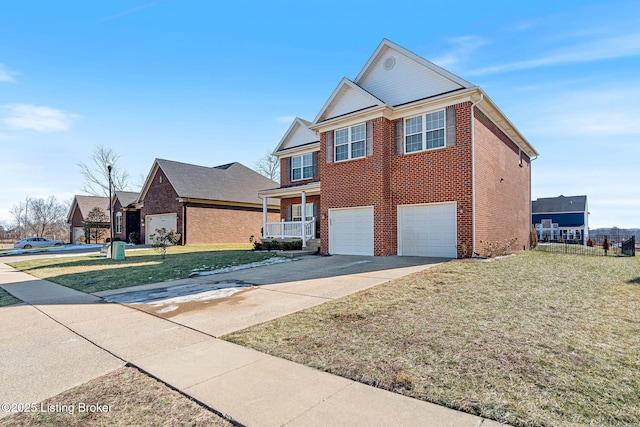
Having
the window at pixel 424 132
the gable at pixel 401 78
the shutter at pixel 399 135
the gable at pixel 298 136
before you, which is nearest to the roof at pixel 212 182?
the gable at pixel 298 136

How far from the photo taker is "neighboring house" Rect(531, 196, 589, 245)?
42.3 meters

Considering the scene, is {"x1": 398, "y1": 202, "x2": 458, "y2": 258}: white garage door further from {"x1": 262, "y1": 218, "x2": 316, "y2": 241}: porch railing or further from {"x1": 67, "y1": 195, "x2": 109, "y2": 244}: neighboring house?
{"x1": 67, "y1": 195, "x2": 109, "y2": 244}: neighboring house

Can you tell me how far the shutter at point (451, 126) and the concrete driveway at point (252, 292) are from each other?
476cm

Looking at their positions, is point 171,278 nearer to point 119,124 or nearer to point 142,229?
point 119,124

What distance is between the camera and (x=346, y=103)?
15.3 meters

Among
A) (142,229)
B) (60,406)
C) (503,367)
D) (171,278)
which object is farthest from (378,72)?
(142,229)

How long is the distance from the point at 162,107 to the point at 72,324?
52.2 feet

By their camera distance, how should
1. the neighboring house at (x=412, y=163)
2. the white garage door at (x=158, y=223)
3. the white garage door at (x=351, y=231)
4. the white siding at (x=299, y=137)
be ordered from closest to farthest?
the neighboring house at (x=412, y=163)
the white garage door at (x=351, y=231)
the white siding at (x=299, y=137)
the white garage door at (x=158, y=223)

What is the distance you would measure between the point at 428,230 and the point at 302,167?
10.0m

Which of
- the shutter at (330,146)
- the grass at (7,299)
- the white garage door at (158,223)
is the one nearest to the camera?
the grass at (7,299)

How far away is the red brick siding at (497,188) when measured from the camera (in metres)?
12.7

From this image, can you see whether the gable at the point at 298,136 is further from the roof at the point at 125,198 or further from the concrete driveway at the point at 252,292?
the roof at the point at 125,198

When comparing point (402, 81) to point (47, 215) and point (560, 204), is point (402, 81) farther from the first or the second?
point (47, 215)

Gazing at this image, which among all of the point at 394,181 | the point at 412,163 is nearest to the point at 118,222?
the point at 394,181
